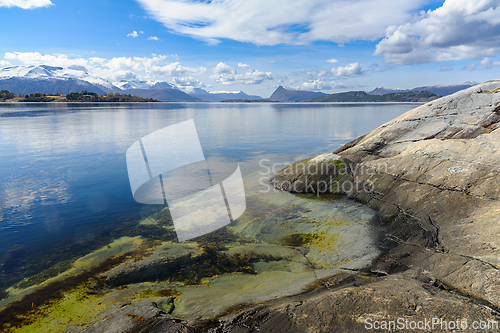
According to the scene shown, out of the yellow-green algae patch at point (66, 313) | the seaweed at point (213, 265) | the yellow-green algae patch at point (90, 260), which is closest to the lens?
the yellow-green algae patch at point (66, 313)

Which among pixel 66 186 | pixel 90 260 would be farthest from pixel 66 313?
pixel 66 186

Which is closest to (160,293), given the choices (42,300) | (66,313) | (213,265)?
(213,265)

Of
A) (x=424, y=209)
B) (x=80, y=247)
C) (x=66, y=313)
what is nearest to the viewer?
(x=66, y=313)

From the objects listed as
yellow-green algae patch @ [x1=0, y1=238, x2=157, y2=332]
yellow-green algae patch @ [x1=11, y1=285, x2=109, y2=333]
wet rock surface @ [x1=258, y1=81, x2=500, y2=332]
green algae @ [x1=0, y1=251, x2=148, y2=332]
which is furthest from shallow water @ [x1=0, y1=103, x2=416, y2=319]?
yellow-green algae patch @ [x1=11, y1=285, x2=109, y2=333]

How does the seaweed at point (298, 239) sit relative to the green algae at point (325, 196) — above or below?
below

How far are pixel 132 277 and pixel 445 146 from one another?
15101mm

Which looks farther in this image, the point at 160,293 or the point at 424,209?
the point at 424,209

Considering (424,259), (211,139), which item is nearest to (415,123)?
(424,259)

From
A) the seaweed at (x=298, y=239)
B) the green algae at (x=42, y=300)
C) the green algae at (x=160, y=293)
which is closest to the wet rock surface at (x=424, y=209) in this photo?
the green algae at (x=160, y=293)

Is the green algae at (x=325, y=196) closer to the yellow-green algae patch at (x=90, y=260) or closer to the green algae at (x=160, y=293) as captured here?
the yellow-green algae patch at (x=90, y=260)

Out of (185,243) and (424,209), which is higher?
(424,209)

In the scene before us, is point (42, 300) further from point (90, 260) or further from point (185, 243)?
point (185, 243)

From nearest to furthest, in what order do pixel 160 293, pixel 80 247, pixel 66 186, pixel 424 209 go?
pixel 160 293
pixel 80 247
pixel 424 209
pixel 66 186

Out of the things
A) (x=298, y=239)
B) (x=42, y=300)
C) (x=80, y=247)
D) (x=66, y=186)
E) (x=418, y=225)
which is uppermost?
(x=418, y=225)
